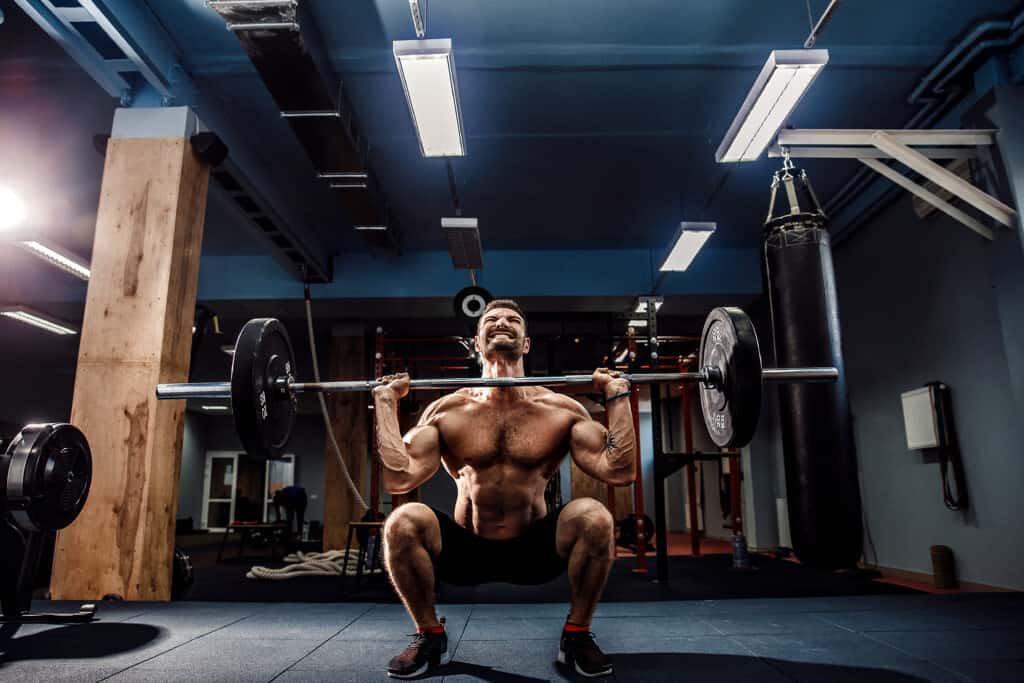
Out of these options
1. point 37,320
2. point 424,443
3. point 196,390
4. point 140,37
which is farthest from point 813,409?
point 37,320

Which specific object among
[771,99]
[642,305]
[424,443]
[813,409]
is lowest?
[424,443]

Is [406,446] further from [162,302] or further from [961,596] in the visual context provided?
[961,596]

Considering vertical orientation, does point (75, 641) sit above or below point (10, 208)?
below

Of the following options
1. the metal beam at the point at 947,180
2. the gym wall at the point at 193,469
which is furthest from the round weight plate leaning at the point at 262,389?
the gym wall at the point at 193,469

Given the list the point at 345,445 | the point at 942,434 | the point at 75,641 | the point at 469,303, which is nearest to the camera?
the point at 75,641

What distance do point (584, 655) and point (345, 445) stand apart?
6.36 metres

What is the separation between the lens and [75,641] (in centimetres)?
229

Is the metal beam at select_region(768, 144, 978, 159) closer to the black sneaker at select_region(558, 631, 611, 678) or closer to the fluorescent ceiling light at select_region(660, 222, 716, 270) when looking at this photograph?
the fluorescent ceiling light at select_region(660, 222, 716, 270)

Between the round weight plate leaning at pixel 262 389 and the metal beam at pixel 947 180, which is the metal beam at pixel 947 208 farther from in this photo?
the round weight plate leaning at pixel 262 389

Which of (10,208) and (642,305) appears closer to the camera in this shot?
(10,208)

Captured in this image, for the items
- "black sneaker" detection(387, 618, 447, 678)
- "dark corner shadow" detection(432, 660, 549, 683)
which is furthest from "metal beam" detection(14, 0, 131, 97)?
"dark corner shadow" detection(432, 660, 549, 683)

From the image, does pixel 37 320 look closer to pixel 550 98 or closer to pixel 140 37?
pixel 140 37

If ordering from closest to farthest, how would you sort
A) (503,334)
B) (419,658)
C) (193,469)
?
(419,658), (503,334), (193,469)

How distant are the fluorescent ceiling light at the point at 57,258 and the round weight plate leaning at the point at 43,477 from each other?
3933 mm
